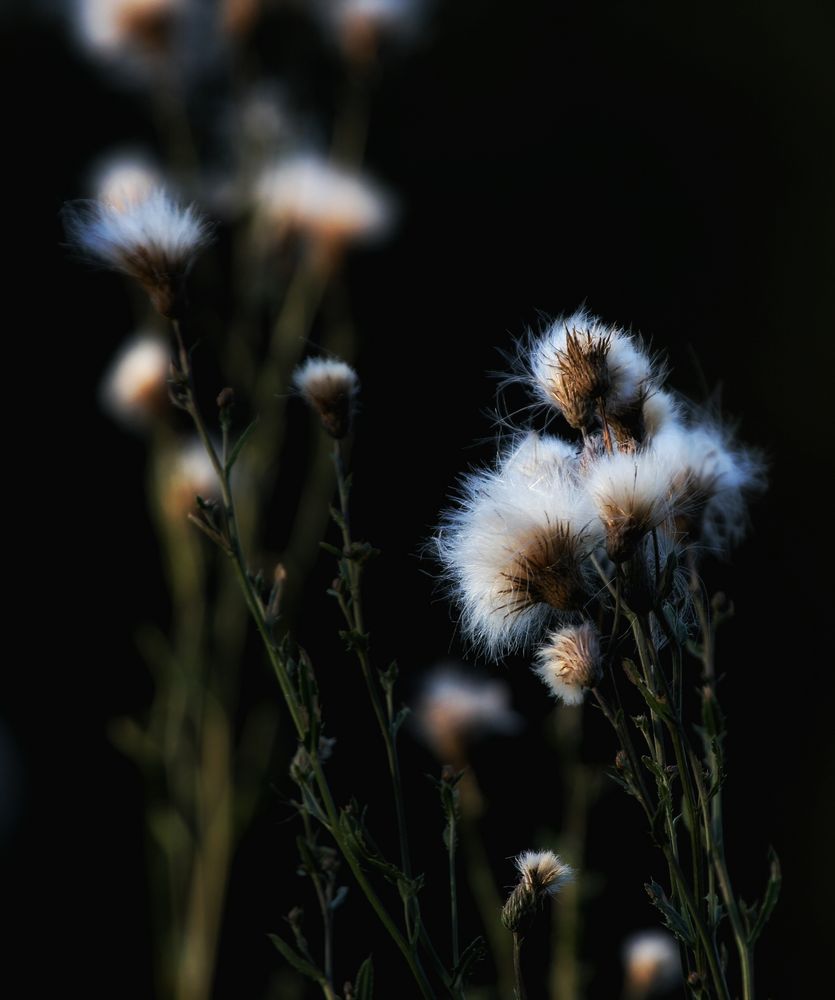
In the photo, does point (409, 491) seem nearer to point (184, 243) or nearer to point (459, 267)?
point (459, 267)

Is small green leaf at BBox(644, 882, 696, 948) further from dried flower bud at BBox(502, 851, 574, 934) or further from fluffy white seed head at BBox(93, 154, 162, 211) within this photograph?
fluffy white seed head at BBox(93, 154, 162, 211)

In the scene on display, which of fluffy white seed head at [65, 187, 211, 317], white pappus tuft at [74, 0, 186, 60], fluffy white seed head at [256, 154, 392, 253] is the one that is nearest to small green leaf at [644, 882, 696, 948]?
fluffy white seed head at [65, 187, 211, 317]

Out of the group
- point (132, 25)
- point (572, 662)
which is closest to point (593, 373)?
point (572, 662)

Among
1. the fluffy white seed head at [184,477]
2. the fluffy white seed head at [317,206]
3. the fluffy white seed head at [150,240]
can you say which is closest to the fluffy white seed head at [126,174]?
the fluffy white seed head at [317,206]

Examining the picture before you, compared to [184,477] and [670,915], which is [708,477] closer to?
[670,915]

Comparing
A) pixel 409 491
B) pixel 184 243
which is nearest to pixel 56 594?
pixel 409 491
